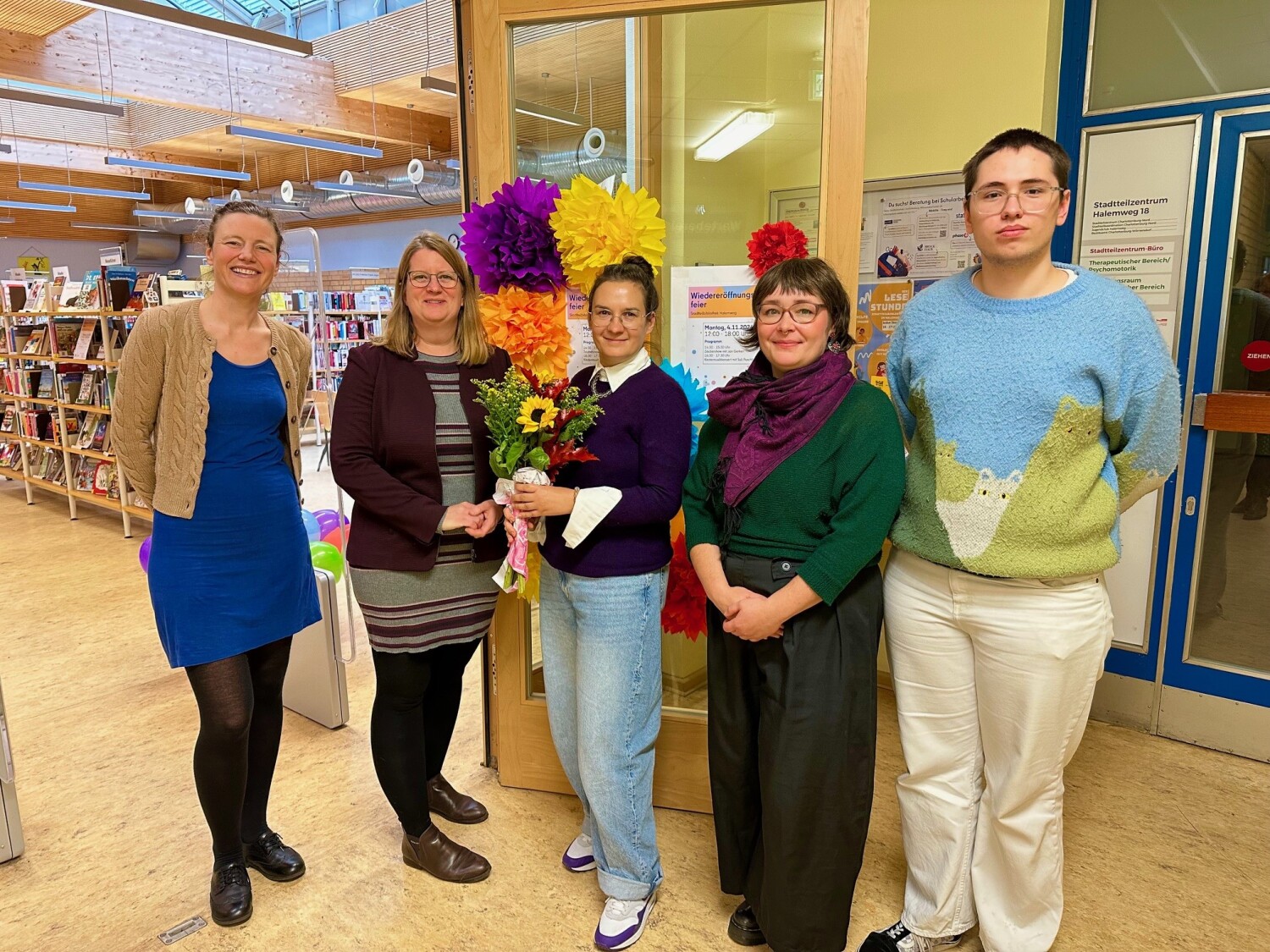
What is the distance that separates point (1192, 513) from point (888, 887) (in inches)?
73.5

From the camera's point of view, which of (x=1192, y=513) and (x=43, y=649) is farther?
(x=43, y=649)

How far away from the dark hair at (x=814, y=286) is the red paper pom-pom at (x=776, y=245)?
0.52 meters

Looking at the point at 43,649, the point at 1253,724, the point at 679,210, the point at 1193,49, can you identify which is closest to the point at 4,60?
the point at 43,649

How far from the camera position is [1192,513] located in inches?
120

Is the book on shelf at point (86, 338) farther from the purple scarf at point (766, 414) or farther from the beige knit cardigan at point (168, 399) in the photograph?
the purple scarf at point (766, 414)

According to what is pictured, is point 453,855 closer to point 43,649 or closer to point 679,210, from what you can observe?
point 679,210

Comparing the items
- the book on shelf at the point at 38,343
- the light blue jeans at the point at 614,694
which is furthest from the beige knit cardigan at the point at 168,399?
the book on shelf at the point at 38,343

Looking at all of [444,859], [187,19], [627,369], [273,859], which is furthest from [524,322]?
[187,19]

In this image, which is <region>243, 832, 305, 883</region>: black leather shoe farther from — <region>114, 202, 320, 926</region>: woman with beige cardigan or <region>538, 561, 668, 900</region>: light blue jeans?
<region>538, 561, 668, 900</region>: light blue jeans

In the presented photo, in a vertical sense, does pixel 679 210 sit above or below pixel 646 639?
above

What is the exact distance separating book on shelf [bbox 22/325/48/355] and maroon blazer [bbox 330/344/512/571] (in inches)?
270

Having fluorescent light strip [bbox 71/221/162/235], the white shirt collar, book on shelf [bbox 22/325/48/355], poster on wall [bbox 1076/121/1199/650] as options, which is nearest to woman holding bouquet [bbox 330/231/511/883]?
the white shirt collar

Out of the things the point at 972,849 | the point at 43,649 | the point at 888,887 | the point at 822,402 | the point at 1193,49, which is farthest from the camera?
the point at 43,649

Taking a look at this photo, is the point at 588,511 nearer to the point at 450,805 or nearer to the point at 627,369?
the point at 627,369
